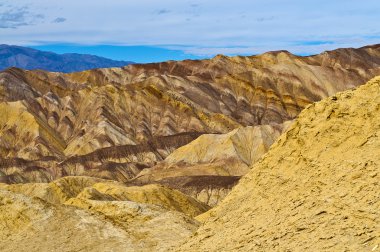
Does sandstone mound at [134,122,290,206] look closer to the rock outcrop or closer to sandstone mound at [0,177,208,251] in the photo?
the rock outcrop

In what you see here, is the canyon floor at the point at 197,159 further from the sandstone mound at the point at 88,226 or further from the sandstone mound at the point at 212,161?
the sandstone mound at the point at 212,161

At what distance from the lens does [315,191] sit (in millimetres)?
18219

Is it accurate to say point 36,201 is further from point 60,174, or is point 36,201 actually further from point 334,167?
point 60,174

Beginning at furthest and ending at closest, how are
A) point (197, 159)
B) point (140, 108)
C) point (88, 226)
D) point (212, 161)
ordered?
point (140, 108) → point (197, 159) → point (212, 161) → point (88, 226)

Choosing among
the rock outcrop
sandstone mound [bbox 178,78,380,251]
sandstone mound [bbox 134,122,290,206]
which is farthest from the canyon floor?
the rock outcrop

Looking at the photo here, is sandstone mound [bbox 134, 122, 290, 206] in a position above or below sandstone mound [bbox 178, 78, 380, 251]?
below

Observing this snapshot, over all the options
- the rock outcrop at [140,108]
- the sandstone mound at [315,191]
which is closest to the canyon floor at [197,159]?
the sandstone mound at [315,191]

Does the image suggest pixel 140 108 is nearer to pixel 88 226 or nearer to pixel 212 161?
pixel 212 161

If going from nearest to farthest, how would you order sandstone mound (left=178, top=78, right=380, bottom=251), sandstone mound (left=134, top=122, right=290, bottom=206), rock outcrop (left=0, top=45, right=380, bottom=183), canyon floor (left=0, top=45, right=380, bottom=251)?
1. sandstone mound (left=178, top=78, right=380, bottom=251)
2. canyon floor (left=0, top=45, right=380, bottom=251)
3. sandstone mound (left=134, top=122, right=290, bottom=206)
4. rock outcrop (left=0, top=45, right=380, bottom=183)

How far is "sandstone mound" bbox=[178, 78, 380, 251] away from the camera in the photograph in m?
15.3

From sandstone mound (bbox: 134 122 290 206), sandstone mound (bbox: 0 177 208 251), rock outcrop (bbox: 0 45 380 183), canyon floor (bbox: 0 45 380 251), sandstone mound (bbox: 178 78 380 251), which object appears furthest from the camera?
rock outcrop (bbox: 0 45 380 183)

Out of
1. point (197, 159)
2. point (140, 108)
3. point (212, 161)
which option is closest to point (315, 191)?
point (212, 161)

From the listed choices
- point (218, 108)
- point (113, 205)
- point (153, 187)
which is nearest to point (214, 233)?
A: point (113, 205)

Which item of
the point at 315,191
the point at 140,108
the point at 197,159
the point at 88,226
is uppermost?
the point at 315,191
